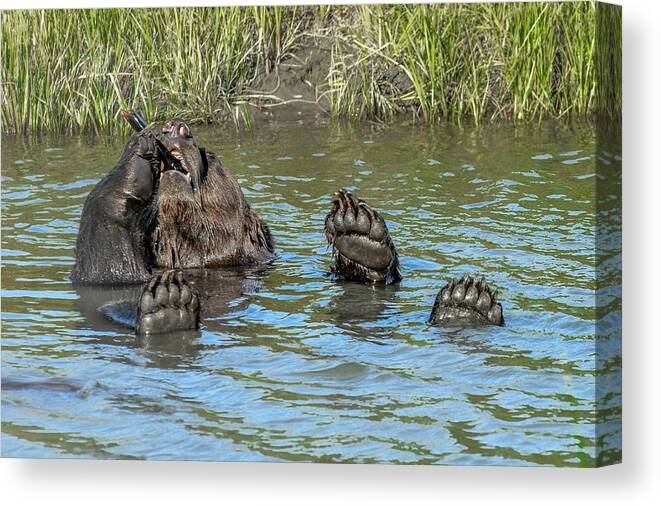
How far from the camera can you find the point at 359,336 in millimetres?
7879

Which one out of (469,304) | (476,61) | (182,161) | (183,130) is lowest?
(469,304)

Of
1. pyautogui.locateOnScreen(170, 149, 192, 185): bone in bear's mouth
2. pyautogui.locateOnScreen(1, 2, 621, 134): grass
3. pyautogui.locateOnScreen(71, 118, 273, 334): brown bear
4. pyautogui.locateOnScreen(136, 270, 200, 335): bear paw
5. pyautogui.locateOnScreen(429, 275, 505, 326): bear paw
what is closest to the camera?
pyautogui.locateOnScreen(136, 270, 200, 335): bear paw

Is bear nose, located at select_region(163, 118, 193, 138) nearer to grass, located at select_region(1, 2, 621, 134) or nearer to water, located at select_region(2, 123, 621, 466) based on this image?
grass, located at select_region(1, 2, 621, 134)

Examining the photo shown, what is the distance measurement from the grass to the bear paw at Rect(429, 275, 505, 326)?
1.21 metres

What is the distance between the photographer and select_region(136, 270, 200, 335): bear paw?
7.35m

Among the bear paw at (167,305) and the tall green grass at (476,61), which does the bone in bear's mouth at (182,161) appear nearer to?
the tall green grass at (476,61)

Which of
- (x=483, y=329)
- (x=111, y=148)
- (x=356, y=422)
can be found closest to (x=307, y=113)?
(x=111, y=148)

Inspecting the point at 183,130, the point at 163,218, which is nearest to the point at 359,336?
the point at 163,218

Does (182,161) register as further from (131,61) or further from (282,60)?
(282,60)

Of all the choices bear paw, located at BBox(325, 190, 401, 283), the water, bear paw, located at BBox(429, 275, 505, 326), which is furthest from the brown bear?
bear paw, located at BBox(429, 275, 505, 326)

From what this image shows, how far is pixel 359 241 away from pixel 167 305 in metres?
1.33

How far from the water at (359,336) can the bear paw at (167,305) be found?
0.40ft

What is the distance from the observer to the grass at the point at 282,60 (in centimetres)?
855

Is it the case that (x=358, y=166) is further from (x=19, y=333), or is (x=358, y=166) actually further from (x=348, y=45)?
(x=19, y=333)
